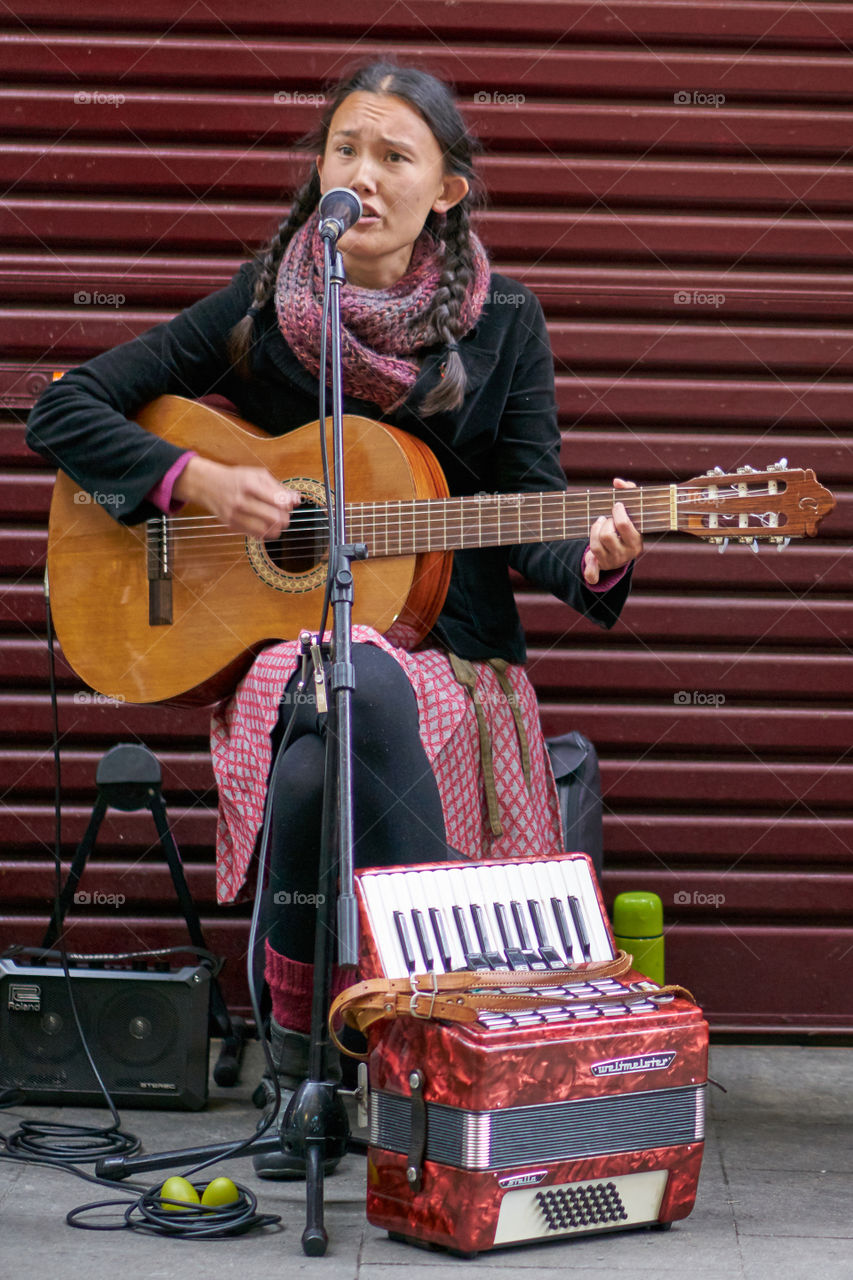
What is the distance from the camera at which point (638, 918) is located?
130 inches

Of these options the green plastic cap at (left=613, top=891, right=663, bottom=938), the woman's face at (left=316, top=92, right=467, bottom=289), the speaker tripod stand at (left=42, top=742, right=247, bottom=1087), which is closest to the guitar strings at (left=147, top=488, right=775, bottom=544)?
the woman's face at (left=316, top=92, right=467, bottom=289)

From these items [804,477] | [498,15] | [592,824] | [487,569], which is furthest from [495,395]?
[498,15]

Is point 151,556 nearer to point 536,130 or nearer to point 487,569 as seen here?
point 487,569

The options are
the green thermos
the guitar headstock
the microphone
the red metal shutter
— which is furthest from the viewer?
the red metal shutter

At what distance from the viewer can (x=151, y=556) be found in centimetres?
294

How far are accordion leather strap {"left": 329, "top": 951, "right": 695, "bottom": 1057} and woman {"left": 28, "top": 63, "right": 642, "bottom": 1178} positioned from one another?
14.4 inches

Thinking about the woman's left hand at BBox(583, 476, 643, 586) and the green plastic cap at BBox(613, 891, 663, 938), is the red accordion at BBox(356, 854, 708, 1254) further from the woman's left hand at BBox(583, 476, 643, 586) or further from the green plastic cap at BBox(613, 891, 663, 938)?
the green plastic cap at BBox(613, 891, 663, 938)

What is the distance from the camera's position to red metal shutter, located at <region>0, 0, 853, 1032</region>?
370 cm

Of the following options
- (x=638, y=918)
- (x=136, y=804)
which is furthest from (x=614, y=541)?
(x=136, y=804)

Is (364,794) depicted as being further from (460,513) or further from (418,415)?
(418,415)

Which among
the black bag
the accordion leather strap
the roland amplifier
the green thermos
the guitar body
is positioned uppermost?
the guitar body

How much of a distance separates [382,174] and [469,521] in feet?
2.48

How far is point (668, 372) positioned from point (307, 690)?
67.3 inches

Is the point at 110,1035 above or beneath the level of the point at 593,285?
beneath
